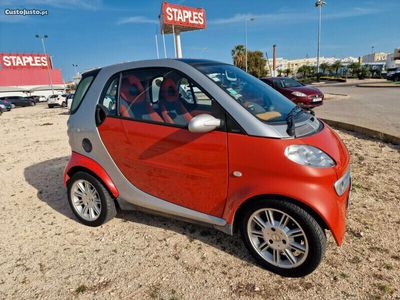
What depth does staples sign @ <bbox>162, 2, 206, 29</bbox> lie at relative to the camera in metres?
27.5

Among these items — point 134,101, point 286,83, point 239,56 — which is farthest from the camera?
point 239,56

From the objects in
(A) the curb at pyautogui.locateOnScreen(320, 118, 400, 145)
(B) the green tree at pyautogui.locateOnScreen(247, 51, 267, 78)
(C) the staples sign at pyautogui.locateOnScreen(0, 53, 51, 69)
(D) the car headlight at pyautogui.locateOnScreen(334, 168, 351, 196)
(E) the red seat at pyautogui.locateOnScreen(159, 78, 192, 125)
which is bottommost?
(A) the curb at pyautogui.locateOnScreen(320, 118, 400, 145)

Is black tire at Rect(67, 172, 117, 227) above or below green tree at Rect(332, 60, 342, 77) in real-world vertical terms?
below

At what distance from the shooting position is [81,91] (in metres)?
3.11

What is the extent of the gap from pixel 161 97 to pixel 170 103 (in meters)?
0.11

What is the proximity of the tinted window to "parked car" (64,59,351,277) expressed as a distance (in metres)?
0.02

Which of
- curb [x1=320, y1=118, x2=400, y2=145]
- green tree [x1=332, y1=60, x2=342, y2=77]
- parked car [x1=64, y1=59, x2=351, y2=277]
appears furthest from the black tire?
green tree [x1=332, y1=60, x2=342, y2=77]

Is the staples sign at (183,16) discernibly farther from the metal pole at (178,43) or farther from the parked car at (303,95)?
the parked car at (303,95)

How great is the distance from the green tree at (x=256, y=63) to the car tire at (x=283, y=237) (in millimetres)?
63237

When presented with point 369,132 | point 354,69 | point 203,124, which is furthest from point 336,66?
point 203,124

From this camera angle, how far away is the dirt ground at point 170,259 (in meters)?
2.15

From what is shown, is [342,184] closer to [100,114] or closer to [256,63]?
[100,114]

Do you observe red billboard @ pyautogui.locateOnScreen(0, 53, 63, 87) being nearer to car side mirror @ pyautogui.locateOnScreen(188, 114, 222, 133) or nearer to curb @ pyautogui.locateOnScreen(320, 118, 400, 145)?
curb @ pyautogui.locateOnScreen(320, 118, 400, 145)

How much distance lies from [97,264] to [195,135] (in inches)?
60.0
